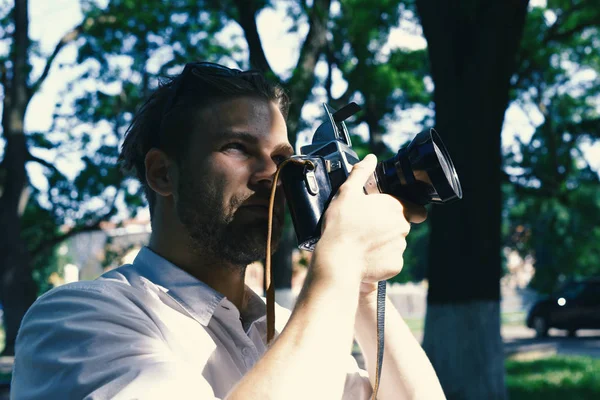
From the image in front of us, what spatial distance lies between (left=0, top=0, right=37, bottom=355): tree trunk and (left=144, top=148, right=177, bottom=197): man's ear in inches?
539

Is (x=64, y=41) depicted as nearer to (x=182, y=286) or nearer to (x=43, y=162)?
(x=43, y=162)

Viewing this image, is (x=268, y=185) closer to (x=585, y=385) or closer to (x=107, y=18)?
(x=585, y=385)

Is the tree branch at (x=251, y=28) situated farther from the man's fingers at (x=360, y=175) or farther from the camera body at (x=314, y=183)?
the man's fingers at (x=360, y=175)

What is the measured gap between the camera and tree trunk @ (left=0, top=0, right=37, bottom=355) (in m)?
14.2

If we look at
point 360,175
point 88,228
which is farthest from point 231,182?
point 88,228

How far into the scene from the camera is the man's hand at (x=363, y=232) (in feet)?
3.97

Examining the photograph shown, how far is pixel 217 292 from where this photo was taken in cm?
159

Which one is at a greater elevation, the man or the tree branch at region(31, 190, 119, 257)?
the man

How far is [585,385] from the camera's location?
8.04 metres

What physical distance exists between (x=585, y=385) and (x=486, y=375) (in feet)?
9.94

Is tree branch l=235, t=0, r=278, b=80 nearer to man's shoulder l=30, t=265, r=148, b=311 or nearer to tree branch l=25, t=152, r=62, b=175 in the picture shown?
man's shoulder l=30, t=265, r=148, b=311

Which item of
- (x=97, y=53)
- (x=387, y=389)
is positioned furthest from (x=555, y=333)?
(x=387, y=389)

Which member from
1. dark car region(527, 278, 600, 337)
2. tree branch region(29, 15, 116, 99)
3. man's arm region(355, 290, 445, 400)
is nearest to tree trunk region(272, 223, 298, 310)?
tree branch region(29, 15, 116, 99)

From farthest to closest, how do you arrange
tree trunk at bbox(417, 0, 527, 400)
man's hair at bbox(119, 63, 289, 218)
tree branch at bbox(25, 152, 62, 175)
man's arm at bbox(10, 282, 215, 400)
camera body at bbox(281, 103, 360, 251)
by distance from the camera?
tree branch at bbox(25, 152, 62, 175) < tree trunk at bbox(417, 0, 527, 400) < man's hair at bbox(119, 63, 289, 218) < camera body at bbox(281, 103, 360, 251) < man's arm at bbox(10, 282, 215, 400)
